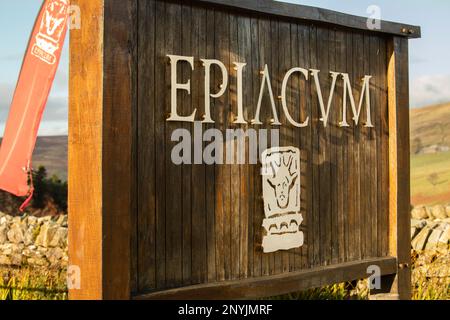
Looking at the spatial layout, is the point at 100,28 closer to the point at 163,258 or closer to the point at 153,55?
the point at 153,55

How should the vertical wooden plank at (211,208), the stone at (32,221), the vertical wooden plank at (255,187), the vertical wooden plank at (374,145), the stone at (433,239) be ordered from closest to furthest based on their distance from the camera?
the vertical wooden plank at (211,208) < the vertical wooden plank at (255,187) < the vertical wooden plank at (374,145) < the stone at (433,239) < the stone at (32,221)

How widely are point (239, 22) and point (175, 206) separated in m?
1.52

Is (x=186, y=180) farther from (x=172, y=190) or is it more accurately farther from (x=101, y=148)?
(x=101, y=148)

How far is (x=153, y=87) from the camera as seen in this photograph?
186 inches

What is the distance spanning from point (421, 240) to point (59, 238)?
15.0 feet

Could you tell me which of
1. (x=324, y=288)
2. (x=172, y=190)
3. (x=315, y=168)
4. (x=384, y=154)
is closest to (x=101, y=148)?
(x=172, y=190)

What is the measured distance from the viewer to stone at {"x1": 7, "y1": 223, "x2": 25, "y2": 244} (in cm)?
936

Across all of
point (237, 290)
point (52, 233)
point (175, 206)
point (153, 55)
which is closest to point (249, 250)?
point (237, 290)

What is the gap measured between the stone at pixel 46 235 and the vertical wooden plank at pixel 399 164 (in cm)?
449

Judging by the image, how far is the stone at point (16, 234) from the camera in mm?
9359

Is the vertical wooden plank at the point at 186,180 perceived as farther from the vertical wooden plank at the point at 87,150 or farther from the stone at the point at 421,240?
the stone at the point at 421,240

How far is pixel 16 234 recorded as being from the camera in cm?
948

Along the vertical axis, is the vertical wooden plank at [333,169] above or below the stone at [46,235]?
above

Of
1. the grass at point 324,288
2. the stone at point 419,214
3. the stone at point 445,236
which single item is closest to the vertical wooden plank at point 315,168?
the grass at point 324,288
